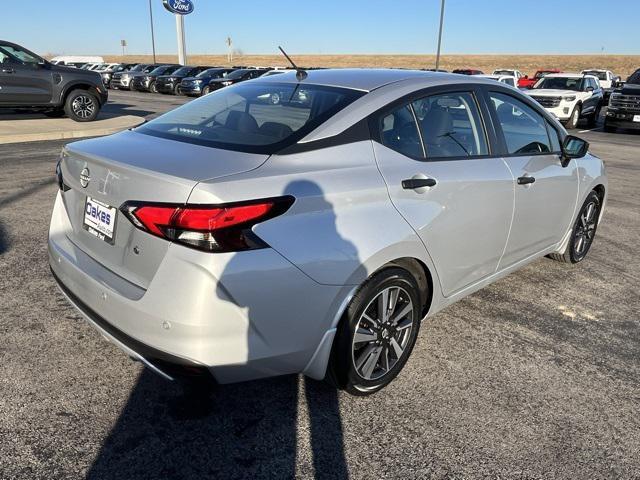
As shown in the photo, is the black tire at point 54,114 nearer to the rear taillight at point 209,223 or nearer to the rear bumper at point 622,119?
the rear taillight at point 209,223

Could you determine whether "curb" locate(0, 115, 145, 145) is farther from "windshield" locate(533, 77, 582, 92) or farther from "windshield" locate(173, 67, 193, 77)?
"windshield" locate(173, 67, 193, 77)

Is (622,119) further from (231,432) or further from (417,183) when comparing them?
(231,432)

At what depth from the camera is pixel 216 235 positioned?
2119 millimetres

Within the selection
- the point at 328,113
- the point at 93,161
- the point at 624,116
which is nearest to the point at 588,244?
the point at 328,113

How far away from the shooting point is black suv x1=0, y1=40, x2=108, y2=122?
12.5m

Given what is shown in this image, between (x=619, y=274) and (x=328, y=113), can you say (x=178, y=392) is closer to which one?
(x=328, y=113)

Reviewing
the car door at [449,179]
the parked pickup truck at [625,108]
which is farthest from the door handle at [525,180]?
the parked pickup truck at [625,108]

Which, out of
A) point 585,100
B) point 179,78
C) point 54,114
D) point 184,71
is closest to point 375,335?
point 54,114

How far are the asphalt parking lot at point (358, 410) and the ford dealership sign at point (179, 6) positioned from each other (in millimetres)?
34030

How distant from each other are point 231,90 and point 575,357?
2803 millimetres

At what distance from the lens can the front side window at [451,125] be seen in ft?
10.1

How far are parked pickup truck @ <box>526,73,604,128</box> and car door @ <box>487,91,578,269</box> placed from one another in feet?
48.5

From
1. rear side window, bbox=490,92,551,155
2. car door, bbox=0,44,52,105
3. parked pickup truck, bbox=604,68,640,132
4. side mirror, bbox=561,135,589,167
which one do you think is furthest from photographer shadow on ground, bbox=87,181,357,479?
parked pickup truck, bbox=604,68,640,132

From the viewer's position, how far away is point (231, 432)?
2588mm
